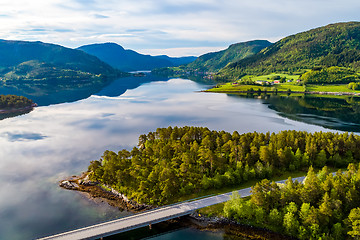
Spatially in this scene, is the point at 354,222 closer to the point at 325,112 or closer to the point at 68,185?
the point at 68,185

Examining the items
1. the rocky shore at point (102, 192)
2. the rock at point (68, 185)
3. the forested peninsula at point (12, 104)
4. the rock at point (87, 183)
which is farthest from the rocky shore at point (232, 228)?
the forested peninsula at point (12, 104)

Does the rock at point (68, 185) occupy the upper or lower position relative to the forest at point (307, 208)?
lower

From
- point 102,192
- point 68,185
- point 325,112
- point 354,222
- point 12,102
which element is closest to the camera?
point 354,222

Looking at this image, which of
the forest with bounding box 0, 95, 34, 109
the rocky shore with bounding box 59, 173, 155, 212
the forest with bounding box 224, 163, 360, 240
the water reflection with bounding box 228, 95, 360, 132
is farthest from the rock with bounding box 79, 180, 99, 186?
the forest with bounding box 0, 95, 34, 109

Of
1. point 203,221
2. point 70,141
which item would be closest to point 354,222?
point 203,221

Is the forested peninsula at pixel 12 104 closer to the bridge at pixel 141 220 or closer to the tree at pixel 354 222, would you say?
the bridge at pixel 141 220

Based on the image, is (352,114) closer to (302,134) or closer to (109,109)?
(302,134)
